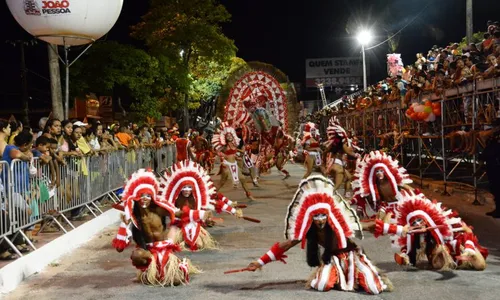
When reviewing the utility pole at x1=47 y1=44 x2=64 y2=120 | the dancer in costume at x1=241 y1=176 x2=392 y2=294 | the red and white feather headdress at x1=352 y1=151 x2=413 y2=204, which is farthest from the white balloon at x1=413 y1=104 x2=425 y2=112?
the dancer in costume at x1=241 y1=176 x2=392 y2=294

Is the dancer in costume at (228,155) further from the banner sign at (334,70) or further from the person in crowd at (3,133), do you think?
the banner sign at (334,70)

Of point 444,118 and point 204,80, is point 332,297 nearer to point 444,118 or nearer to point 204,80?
point 444,118

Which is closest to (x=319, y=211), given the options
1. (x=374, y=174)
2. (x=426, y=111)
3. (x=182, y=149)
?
(x=374, y=174)

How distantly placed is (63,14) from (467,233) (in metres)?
8.37

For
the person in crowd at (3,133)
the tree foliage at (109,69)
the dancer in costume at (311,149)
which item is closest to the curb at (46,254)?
the person in crowd at (3,133)

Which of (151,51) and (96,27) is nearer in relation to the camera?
(96,27)

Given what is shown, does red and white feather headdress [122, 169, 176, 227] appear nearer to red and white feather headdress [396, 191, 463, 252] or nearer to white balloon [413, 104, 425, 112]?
red and white feather headdress [396, 191, 463, 252]

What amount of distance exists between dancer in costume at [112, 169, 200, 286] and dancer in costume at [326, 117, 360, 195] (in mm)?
6886

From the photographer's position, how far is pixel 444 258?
728 centimetres

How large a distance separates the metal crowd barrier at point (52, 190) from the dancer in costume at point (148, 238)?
5.90 ft

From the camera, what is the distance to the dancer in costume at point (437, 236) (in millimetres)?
7215

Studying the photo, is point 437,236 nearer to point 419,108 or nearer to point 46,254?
point 46,254

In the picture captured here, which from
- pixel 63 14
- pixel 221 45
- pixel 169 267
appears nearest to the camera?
pixel 169 267

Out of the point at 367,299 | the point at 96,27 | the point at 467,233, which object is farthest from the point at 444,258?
the point at 96,27
